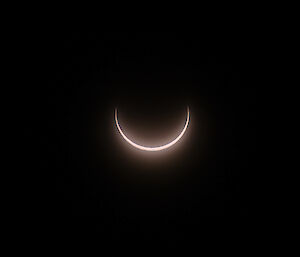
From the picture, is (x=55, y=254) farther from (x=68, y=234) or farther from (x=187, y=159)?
(x=187, y=159)

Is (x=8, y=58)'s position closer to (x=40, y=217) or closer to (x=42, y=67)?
(x=42, y=67)

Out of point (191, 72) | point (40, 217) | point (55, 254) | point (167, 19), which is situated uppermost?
point (167, 19)

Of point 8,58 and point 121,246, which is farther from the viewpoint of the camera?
point 121,246

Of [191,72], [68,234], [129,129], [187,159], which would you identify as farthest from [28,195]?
[191,72]

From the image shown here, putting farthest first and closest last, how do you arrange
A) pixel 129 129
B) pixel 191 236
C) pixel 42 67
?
pixel 191 236
pixel 129 129
pixel 42 67

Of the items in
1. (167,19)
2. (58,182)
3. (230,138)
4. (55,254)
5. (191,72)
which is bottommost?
(55,254)

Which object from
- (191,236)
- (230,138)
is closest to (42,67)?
(230,138)

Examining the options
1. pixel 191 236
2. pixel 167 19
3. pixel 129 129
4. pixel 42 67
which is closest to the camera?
pixel 167 19

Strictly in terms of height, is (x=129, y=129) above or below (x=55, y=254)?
above

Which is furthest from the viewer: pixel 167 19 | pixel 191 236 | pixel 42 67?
pixel 191 236
